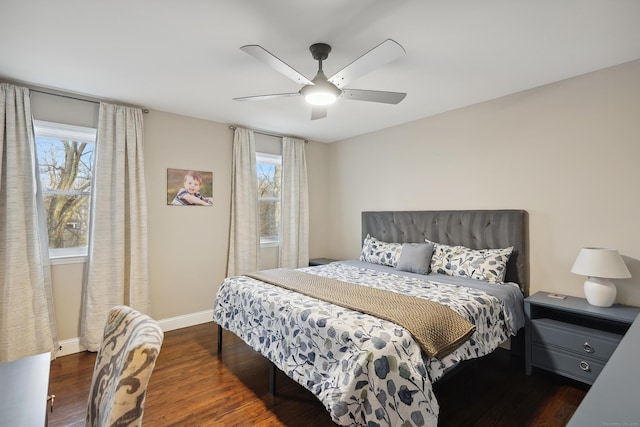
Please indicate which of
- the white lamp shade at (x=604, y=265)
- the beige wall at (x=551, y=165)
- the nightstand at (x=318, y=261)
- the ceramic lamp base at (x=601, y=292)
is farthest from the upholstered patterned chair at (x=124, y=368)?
the nightstand at (x=318, y=261)

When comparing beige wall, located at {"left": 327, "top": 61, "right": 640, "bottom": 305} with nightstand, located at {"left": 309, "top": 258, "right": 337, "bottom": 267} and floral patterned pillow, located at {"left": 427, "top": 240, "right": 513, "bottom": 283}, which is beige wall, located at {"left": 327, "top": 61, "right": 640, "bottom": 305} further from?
nightstand, located at {"left": 309, "top": 258, "right": 337, "bottom": 267}

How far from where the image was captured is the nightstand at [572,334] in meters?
2.21

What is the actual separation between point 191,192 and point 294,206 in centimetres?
147

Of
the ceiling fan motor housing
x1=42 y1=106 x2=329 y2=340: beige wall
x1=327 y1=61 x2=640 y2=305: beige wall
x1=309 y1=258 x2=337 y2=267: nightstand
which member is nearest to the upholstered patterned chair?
the ceiling fan motor housing

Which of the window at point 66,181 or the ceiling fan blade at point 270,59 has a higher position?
the ceiling fan blade at point 270,59

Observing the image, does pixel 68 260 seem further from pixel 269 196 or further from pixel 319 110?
pixel 319 110

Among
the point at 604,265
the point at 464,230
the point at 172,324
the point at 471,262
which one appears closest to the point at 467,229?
the point at 464,230

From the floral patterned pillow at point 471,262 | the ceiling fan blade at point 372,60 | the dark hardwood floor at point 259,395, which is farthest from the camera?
the floral patterned pillow at point 471,262

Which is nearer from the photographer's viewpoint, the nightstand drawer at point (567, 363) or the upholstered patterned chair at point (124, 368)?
the upholstered patterned chair at point (124, 368)

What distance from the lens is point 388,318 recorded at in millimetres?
1809

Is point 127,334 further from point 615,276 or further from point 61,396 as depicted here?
point 615,276

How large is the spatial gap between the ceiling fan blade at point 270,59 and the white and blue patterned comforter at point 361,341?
1566 millimetres

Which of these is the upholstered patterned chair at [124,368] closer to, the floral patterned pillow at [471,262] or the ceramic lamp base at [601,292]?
the floral patterned pillow at [471,262]

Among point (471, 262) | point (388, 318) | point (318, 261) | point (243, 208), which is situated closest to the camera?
point (388, 318)
